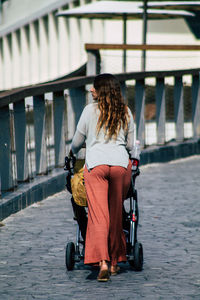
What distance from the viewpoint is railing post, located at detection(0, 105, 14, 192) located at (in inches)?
361

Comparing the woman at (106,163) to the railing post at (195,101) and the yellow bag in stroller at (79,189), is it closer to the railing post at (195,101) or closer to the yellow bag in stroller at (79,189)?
the yellow bag in stroller at (79,189)

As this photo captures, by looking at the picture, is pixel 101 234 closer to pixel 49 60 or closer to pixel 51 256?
pixel 51 256

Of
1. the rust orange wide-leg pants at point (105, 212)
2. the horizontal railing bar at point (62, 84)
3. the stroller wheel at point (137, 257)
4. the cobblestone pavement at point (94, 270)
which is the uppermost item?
Answer: the horizontal railing bar at point (62, 84)

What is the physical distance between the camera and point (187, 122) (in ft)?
50.4

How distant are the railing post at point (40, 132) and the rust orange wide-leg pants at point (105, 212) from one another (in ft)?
13.5

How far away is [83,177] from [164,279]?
34.9 inches

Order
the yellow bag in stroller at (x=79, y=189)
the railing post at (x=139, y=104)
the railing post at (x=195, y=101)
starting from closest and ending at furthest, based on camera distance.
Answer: the yellow bag in stroller at (x=79, y=189) → the railing post at (x=139, y=104) → the railing post at (x=195, y=101)

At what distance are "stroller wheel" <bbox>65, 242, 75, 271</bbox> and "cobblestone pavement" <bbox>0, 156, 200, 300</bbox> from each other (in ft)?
0.17

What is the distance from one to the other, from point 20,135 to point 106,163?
11.8ft

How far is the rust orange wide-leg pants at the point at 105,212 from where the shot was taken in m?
6.31

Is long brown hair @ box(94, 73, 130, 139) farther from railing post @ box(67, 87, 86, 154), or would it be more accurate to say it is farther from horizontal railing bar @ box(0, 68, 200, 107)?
railing post @ box(67, 87, 86, 154)

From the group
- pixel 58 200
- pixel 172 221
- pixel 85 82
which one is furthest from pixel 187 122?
pixel 172 221

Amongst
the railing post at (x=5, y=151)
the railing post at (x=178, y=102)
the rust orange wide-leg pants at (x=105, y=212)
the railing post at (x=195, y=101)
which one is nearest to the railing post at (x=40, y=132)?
the railing post at (x=5, y=151)

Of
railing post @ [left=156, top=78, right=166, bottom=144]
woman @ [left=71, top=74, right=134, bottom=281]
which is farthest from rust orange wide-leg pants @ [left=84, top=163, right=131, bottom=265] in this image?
railing post @ [left=156, top=78, right=166, bottom=144]
